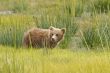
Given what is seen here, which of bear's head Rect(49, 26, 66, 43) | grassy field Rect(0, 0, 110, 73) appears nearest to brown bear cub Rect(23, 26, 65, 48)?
bear's head Rect(49, 26, 66, 43)

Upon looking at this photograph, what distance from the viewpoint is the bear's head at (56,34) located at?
11.2 m

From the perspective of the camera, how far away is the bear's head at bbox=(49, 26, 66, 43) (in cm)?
1120

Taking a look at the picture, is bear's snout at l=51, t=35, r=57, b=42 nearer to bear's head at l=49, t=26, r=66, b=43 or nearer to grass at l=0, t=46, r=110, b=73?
bear's head at l=49, t=26, r=66, b=43

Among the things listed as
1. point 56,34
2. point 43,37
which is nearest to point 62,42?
point 56,34

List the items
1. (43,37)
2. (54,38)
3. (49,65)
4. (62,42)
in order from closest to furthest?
(49,65)
(54,38)
(43,37)
(62,42)

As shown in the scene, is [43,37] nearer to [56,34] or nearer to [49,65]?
[56,34]

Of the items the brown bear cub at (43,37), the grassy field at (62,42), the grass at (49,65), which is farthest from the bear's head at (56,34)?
the grass at (49,65)

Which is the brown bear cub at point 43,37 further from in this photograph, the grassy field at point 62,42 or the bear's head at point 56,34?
the grassy field at point 62,42

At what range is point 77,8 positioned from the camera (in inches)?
666

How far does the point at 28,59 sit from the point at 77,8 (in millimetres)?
9140

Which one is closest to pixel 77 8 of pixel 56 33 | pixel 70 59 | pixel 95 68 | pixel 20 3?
pixel 20 3

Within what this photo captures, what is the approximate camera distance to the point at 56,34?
11.4 meters

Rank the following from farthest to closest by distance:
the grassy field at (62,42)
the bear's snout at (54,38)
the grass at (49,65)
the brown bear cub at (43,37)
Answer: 1. the brown bear cub at (43,37)
2. the bear's snout at (54,38)
3. the grassy field at (62,42)
4. the grass at (49,65)

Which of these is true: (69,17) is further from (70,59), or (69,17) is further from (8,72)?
(8,72)
